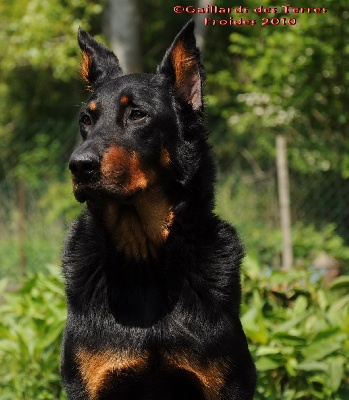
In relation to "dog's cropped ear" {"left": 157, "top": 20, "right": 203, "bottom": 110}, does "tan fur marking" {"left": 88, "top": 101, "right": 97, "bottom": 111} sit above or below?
below

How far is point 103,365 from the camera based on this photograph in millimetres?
3379

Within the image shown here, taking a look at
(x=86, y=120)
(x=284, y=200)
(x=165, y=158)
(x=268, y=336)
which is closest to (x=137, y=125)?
(x=165, y=158)

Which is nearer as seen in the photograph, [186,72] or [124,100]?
[124,100]

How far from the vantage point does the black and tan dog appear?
133 inches

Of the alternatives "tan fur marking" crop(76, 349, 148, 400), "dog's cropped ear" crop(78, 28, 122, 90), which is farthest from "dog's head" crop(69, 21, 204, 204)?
"tan fur marking" crop(76, 349, 148, 400)

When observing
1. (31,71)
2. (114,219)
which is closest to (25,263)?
(114,219)

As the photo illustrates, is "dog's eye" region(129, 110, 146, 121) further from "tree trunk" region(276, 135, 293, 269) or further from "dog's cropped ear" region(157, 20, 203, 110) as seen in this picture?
"tree trunk" region(276, 135, 293, 269)

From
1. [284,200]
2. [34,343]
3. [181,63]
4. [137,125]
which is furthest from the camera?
[284,200]

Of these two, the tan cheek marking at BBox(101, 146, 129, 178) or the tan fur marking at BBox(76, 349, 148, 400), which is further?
the tan fur marking at BBox(76, 349, 148, 400)

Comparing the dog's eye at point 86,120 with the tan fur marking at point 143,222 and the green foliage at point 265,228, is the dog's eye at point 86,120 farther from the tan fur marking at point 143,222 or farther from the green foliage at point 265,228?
the green foliage at point 265,228

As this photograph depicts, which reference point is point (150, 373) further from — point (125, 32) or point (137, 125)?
point (125, 32)

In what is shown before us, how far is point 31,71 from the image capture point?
19.8 meters

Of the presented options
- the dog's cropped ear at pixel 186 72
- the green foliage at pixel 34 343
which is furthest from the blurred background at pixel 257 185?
the dog's cropped ear at pixel 186 72

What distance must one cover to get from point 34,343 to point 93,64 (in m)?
1.98
